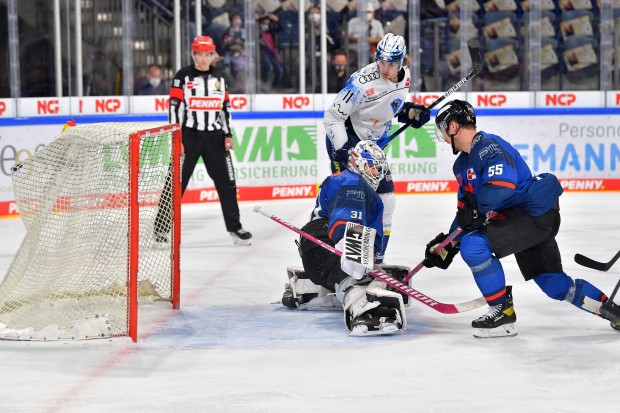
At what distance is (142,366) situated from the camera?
144 inches

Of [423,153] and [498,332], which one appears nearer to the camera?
[498,332]

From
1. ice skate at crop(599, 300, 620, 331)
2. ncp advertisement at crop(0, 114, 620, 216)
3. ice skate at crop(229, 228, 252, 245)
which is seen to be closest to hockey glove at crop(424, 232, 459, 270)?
ice skate at crop(599, 300, 620, 331)

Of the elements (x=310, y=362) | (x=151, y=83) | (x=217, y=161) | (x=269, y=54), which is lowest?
(x=310, y=362)

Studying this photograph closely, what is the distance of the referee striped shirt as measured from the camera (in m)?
6.81

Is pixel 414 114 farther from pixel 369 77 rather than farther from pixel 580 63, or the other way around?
pixel 580 63

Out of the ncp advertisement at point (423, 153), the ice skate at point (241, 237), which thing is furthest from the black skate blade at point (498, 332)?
the ncp advertisement at point (423, 153)

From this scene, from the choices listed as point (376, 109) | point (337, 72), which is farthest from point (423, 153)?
point (376, 109)

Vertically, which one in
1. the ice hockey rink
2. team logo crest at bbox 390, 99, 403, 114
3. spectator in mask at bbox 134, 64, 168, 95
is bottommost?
A: the ice hockey rink

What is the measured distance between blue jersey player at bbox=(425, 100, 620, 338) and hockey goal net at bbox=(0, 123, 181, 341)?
1.22 meters

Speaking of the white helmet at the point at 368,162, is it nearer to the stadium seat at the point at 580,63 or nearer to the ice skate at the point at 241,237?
the ice skate at the point at 241,237

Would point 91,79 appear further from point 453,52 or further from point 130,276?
point 130,276

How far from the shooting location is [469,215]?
4.06 m

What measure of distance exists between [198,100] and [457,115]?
9.87 ft

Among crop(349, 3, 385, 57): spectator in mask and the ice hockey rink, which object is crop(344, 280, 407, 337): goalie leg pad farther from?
Result: crop(349, 3, 385, 57): spectator in mask
